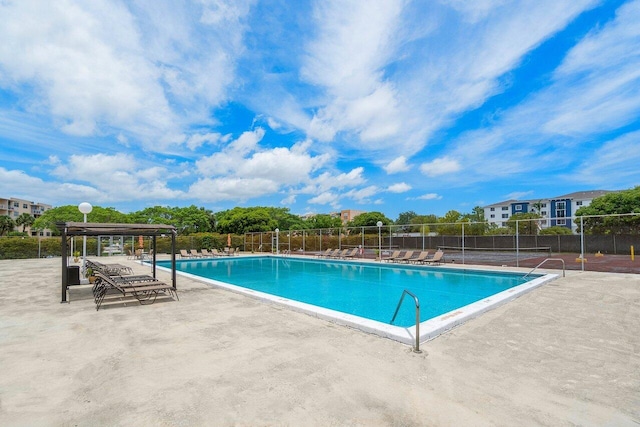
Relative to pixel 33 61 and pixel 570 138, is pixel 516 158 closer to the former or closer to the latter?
pixel 570 138

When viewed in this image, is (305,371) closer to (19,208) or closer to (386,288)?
(386,288)

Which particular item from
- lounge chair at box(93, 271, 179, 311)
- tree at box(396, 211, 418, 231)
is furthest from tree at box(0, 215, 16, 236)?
tree at box(396, 211, 418, 231)

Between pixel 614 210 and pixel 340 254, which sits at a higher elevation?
pixel 614 210

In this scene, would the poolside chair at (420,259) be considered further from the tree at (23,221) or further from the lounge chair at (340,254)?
the tree at (23,221)

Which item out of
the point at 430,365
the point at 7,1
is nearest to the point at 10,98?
the point at 7,1

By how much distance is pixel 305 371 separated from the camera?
11.3ft

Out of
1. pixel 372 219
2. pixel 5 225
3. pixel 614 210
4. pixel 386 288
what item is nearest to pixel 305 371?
pixel 386 288

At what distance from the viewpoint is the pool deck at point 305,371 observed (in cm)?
265

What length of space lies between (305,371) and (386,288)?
7759 millimetres

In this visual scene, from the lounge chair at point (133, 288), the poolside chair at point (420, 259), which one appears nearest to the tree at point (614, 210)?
the poolside chair at point (420, 259)

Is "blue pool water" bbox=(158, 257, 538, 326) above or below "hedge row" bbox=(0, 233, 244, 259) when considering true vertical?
below

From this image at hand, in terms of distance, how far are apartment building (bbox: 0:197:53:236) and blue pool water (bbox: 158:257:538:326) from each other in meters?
70.1

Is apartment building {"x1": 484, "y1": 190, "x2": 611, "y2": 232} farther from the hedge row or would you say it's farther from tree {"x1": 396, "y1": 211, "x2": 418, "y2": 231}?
the hedge row

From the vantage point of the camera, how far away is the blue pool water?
7809 millimetres
